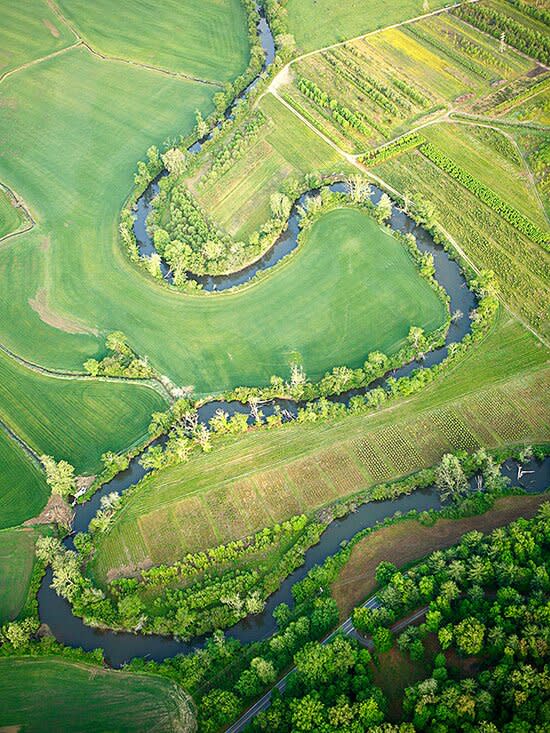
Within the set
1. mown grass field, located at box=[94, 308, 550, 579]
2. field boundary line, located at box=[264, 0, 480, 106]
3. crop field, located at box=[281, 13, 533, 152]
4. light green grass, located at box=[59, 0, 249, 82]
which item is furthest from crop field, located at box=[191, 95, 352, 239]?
mown grass field, located at box=[94, 308, 550, 579]

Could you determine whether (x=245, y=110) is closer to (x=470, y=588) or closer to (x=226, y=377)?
(x=226, y=377)

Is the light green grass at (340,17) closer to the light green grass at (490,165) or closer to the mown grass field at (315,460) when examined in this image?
the light green grass at (490,165)

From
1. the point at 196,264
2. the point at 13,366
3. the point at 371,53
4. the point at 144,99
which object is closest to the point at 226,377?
the point at 196,264

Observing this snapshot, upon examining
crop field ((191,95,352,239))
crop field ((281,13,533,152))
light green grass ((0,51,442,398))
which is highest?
crop field ((281,13,533,152))

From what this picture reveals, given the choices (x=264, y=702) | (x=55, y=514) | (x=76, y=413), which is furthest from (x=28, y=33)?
(x=264, y=702)

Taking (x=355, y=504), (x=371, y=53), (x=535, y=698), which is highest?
(x=371, y=53)

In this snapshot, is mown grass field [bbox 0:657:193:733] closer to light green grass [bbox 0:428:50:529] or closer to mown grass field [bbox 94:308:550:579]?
mown grass field [bbox 94:308:550:579]

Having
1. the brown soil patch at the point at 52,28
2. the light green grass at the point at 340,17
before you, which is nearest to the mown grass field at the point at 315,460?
the light green grass at the point at 340,17
